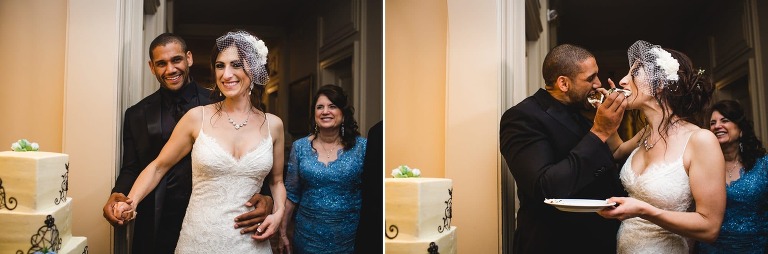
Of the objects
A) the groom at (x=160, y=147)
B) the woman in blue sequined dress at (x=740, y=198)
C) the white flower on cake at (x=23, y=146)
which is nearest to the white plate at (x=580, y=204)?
the woman in blue sequined dress at (x=740, y=198)

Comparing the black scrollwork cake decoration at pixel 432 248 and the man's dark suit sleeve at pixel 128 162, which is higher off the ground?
the man's dark suit sleeve at pixel 128 162

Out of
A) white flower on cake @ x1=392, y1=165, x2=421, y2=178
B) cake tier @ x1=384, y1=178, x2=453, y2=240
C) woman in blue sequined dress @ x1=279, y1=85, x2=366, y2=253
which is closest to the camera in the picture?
woman in blue sequined dress @ x1=279, y1=85, x2=366, y2=253

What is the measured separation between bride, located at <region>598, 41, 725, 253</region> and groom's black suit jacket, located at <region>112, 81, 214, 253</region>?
1139 mm

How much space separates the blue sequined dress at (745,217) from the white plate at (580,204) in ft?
1.50

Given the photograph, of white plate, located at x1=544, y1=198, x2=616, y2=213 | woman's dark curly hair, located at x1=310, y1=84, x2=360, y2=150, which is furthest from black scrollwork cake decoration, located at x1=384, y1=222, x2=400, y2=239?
white plate, located at x1=544, y1=198, x2=616, y2=213

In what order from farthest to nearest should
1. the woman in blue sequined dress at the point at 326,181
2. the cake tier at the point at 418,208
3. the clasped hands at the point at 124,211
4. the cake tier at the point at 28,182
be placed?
the cake tier at the point at 418,208, the woman in blue sequined dress at the point at 326,181, the clasped hands at the point at 124,211, the cake tier at the point at 28,182

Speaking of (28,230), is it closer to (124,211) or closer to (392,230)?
(124,211)

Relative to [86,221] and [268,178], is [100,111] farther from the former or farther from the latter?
[268,178]

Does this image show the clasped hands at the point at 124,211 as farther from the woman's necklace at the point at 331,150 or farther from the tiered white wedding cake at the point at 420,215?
the tiered white wedding cake at the point at 420,215

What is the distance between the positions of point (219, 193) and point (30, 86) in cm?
57

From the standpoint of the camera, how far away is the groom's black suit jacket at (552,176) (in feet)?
5.60

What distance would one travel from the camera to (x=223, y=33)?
1.66 meters

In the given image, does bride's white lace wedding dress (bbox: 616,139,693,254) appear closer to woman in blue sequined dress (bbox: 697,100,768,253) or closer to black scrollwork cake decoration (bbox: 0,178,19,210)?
woman in blue sequined dress (bbox: 697,100,768,253)

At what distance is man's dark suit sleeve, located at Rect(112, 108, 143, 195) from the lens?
1.56m
